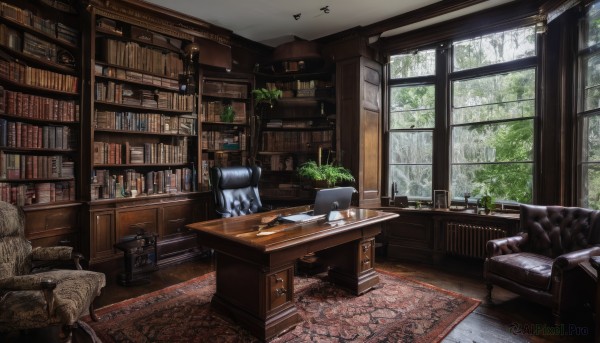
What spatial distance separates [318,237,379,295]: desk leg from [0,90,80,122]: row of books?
9.74ft

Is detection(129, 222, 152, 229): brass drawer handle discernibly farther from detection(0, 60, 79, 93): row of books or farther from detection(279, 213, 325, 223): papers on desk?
detection(279, 213, 325, 223): papers on desk

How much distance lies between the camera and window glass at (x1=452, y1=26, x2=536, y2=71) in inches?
140

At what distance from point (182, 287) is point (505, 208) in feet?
11.7

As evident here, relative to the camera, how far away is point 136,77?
3633mm

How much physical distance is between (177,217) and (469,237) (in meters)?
3.45

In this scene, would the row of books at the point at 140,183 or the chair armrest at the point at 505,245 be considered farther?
the row of books at the point at 140,183

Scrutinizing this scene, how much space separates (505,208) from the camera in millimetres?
3658

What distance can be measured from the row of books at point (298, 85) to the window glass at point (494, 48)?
168 centimetres

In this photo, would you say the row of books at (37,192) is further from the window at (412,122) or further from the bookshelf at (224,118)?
the window at (412,122)

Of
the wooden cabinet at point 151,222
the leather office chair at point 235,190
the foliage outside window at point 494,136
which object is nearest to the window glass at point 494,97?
the foliage outside window at point 494,136

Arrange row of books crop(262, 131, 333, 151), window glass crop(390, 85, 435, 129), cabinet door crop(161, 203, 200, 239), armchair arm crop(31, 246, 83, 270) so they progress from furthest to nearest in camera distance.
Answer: row of books crop(262, 131, 333, 151) → window glass crop(390, 85, 435, 129) → cabinet door crop(161, 203, 200, 239) → armchair arm crop(31, 246, 83, 270)

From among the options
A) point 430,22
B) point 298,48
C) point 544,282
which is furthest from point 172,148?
point 544,282

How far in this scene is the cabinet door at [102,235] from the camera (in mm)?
3285

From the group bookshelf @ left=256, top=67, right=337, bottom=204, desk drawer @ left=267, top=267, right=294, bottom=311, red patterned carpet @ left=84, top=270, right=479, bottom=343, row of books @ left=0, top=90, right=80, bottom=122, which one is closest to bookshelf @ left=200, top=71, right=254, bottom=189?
bookshelf @ left=256, top=67, right=337, bottom=204
